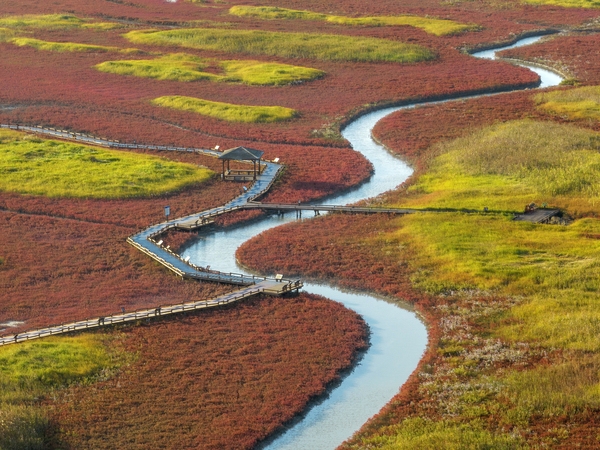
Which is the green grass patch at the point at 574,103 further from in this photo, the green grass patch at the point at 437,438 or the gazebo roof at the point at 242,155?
the green grass patch at the point at 437,438

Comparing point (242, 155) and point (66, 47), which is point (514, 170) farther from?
point (66, 47)

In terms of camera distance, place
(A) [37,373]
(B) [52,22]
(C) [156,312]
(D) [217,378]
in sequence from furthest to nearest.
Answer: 1. (B) [52,22]
2. (C) [156,312]
3. (D) [217,378]
4. (A) [37,373]

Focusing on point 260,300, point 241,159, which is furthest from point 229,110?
point 260,300

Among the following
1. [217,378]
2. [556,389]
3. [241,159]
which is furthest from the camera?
[241,159]

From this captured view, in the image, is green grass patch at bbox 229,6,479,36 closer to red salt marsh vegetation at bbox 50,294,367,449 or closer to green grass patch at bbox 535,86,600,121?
green grass patch at bbox 535,86,600,121

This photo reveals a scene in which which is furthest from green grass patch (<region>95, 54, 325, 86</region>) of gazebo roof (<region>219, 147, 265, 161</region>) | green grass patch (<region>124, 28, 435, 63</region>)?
gazebo roof (<region>219, 147, 265, 161</region>)

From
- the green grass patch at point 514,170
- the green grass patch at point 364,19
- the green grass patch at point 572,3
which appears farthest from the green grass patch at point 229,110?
the green grass patch at point 572,3
